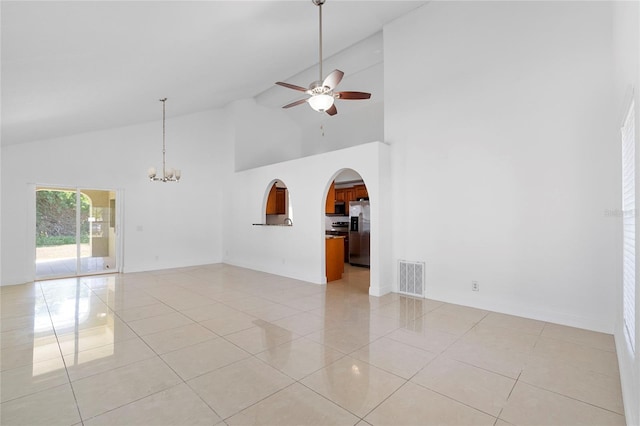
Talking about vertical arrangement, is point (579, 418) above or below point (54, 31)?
below

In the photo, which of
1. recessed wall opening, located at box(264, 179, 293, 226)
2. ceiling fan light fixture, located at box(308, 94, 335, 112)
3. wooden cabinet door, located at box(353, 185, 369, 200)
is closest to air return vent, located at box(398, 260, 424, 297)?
ceiling fan light fixture, located at box(308, 94, 335, 112)

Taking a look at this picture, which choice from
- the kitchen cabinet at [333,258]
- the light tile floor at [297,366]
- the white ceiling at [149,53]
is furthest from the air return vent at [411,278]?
the white ceiling at [149,53]

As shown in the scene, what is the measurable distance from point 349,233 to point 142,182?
545 centimetres

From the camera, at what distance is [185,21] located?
3.11 metres

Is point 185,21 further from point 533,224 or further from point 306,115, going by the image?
point 306,115

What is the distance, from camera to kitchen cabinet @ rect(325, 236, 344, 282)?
6.14 m

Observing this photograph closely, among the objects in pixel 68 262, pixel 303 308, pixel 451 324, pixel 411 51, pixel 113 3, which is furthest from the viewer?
pixel 68 262

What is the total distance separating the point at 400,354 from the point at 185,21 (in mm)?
4013

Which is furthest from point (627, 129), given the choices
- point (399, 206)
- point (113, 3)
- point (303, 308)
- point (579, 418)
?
point (113, 3)

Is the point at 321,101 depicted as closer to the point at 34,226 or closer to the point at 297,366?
the point at 297,366

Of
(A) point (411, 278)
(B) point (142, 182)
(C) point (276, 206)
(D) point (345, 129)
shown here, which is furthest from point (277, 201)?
(A) point (411, 278)

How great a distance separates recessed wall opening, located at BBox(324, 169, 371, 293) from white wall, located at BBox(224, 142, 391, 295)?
35cm

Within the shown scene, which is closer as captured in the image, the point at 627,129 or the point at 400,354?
the point at 627,129

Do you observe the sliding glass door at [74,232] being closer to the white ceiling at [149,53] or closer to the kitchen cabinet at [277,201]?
the white ceiling at [149,53]
